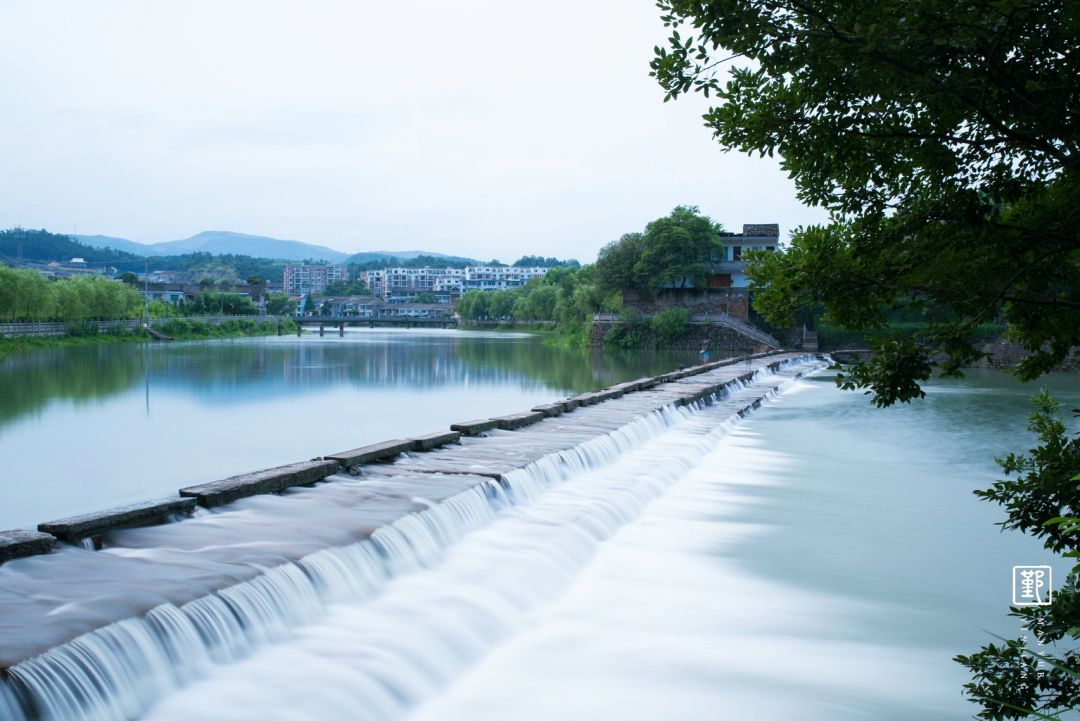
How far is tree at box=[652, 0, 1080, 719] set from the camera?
3295 millimetres

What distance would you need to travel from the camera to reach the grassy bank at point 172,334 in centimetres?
4806

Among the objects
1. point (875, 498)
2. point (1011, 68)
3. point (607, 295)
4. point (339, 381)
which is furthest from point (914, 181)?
point (607, 295)

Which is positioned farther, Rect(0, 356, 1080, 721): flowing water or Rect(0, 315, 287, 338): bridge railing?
Rect(0, 315, 287, 338): bridge railing

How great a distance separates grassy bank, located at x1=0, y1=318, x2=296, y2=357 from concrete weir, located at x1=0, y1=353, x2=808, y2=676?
126 feet

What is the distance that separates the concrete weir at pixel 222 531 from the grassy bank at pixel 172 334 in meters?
38.5

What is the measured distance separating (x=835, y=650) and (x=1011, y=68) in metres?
4.56

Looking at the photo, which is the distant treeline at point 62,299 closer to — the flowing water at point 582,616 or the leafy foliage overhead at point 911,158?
the flowing water at point 582,616

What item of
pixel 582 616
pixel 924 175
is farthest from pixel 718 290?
pixel 924 175

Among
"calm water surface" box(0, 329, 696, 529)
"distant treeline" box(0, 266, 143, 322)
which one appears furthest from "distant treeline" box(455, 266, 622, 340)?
"distant treeline" box(0, 266, 143, 322)

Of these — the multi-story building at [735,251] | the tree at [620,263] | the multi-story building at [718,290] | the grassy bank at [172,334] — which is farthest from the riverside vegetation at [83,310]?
the multi-story building at [735,251]

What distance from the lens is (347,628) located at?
615 cm
